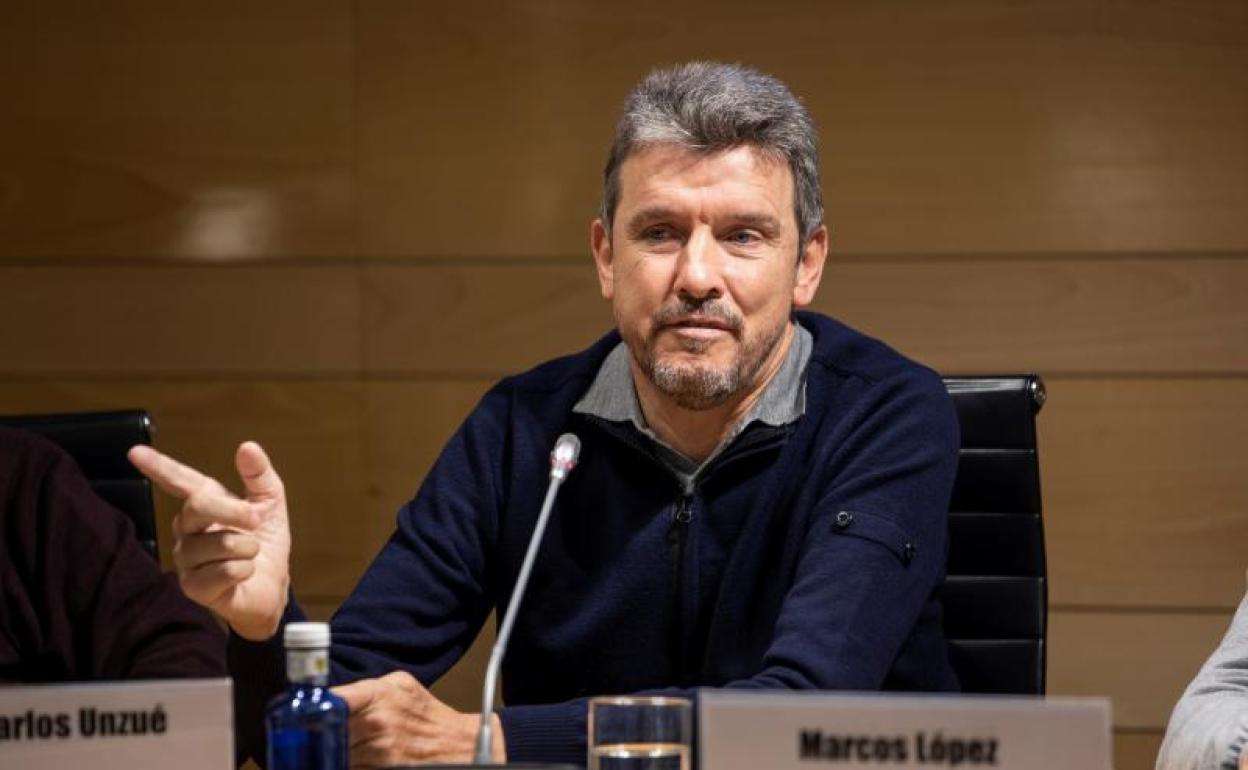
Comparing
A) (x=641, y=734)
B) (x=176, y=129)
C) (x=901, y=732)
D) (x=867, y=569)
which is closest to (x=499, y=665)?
(x=641, y=734)

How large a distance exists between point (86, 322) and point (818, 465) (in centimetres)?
210

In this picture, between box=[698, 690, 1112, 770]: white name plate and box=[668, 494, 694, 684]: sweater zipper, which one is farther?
box=[668, 494, 694, 684]: sweater zipper

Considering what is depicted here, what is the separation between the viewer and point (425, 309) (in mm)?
3574

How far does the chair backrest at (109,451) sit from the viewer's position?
2.19 m

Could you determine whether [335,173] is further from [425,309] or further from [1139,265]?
[1139,265]

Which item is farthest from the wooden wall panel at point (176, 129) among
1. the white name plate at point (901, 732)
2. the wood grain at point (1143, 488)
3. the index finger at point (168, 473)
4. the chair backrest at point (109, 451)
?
the white name plate at point (901, 732)

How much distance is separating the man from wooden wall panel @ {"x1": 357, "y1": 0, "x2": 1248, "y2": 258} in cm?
132

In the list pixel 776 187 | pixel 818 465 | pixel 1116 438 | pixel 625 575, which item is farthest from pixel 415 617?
pixel 1116 438

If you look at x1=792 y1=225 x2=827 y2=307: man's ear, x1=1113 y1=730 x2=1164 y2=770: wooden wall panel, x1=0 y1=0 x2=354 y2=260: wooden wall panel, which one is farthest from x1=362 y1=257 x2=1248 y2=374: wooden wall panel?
x1=792 y1=225 x2=827 y2=307: man's ear

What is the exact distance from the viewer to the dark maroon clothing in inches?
77.2

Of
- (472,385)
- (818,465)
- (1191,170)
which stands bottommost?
(818,465)

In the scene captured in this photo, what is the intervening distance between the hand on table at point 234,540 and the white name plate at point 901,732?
525 mm

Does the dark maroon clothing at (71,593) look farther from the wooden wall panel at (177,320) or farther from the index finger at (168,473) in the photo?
the wooden wall panel at (177,320)

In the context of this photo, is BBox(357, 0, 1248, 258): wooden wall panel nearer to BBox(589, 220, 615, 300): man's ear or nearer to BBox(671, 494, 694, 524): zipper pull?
BBox(589, 220, 615, 300): man's ear
